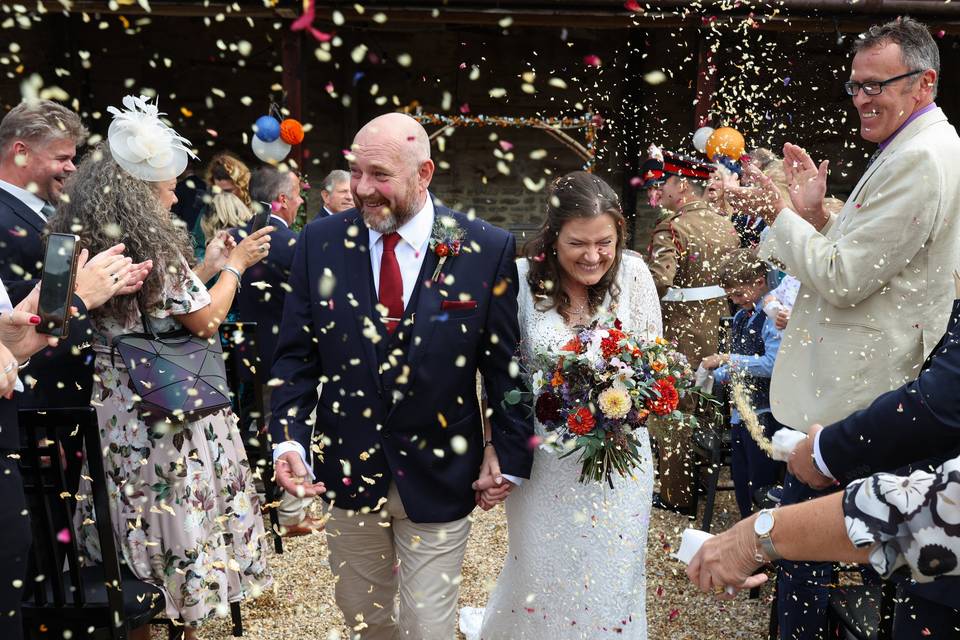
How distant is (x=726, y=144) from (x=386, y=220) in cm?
506

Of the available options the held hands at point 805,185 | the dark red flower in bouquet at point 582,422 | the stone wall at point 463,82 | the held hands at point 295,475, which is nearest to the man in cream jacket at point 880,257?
the held hands at point 805,185

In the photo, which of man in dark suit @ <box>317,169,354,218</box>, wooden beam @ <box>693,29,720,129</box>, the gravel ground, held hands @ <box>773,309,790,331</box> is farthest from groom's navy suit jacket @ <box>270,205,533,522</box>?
wooden beam @ <box>693,29,720,129</box>

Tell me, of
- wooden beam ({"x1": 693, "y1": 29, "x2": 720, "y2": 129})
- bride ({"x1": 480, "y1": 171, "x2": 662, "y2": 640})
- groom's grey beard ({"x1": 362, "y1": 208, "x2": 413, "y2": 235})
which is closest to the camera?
groom's grey beard ({"x1": 362, "y1": 208, "x2": 413, "y2": 235})

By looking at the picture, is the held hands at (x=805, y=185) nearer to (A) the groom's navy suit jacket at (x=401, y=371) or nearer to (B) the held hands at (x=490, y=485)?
(A) the groom's navy suit jacket at (x=401, y=371)

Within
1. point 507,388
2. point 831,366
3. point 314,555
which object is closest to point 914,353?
point 831,366

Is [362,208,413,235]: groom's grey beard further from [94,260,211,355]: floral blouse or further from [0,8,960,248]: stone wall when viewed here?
[0,8,960,248]: stone wall

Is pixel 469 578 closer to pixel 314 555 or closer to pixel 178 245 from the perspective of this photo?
pixel 314 555

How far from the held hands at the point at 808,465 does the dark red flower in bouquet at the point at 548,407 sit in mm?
823

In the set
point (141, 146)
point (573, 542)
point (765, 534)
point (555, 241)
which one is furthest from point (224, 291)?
point (765, 534)

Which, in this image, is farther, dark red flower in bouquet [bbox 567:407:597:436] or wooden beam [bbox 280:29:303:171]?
wooden beam [bbox 280:29:303:171]

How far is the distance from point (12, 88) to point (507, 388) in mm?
10393

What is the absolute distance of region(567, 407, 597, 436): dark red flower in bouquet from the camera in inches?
114

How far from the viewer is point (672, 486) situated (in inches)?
216

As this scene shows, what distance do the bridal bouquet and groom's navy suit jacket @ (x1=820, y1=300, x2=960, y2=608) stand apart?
663 millimetres
